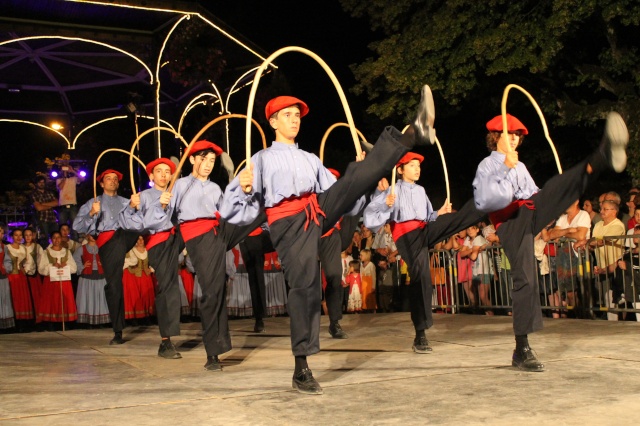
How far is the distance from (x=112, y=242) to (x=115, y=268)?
0.98 ft

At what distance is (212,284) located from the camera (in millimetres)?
7031

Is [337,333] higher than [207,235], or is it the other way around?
[207,235]

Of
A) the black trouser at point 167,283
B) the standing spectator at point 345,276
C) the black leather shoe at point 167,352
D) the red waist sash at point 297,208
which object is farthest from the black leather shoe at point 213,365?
the standing spectator at point 345,276

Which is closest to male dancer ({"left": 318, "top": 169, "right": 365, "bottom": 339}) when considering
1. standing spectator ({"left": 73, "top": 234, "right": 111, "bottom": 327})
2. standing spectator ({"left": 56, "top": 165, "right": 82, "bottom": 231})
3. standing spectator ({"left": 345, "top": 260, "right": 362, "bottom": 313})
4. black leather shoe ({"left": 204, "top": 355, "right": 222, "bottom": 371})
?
black leather shoe ({"left": 204, "top": 355, "right": 222, "bottom": 371})

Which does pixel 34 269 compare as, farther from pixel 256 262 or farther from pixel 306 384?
pixel 306 384

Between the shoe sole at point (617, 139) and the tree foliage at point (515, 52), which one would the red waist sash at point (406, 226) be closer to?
the shoe sole at point (617, 139)

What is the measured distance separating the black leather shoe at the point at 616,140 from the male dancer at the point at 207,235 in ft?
10.5

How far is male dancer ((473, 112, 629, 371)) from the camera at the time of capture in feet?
19.4

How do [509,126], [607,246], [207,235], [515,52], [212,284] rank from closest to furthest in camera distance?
1. [509,126]
2. [212,284]
3. [207,235]
4. [607,246]
5. [515,52]

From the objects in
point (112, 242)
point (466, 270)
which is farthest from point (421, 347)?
point (466, 270)

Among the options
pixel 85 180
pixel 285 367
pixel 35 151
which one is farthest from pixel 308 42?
pixel 285 367

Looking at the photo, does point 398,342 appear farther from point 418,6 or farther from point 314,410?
point 418,6

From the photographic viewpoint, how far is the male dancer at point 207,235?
273 inches

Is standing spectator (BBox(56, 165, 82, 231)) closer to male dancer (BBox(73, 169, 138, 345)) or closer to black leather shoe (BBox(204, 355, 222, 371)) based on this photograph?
male dancer (BBox(73, 169, 138, 345))
